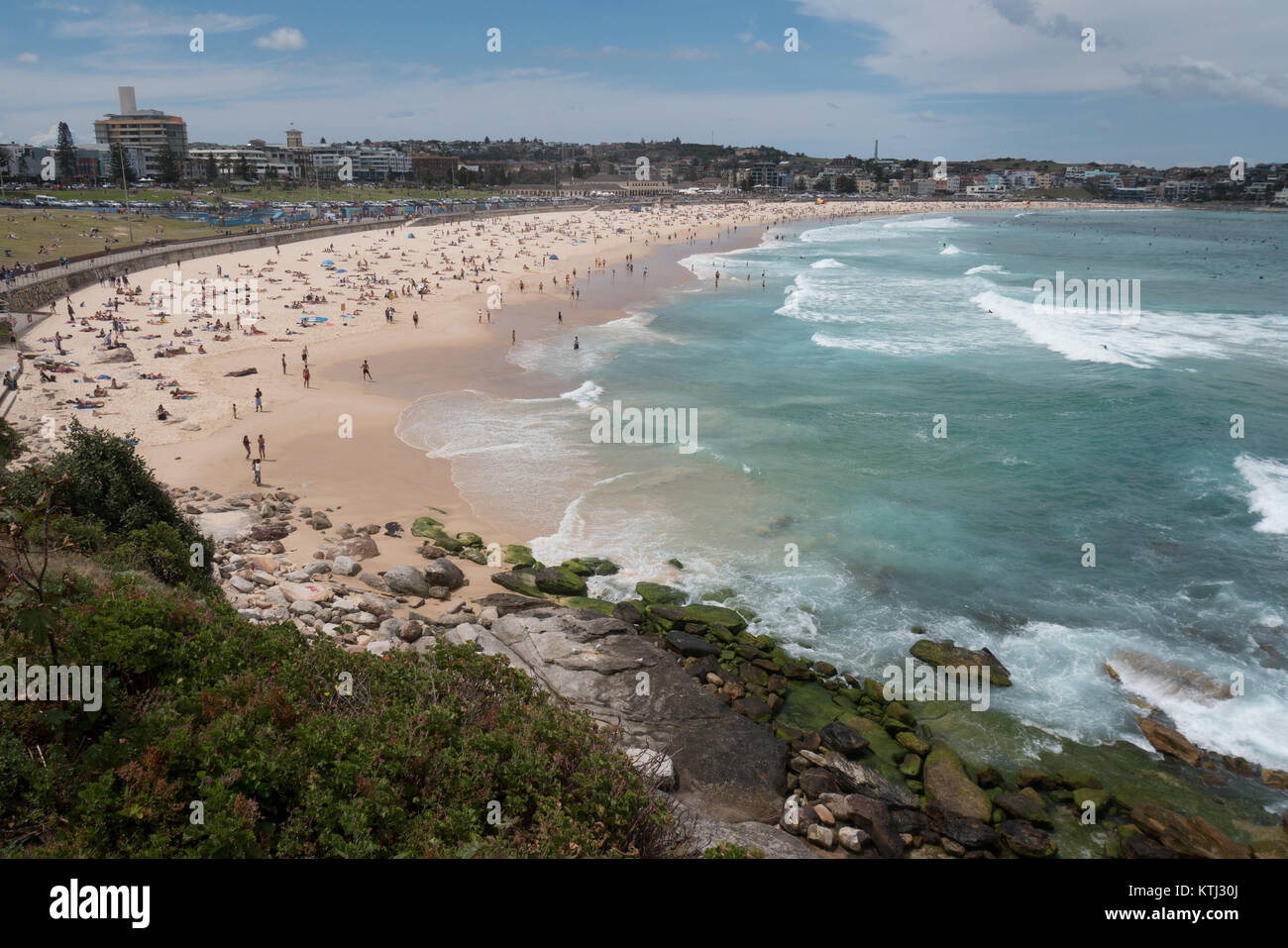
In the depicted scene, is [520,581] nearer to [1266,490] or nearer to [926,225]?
[1266,490]

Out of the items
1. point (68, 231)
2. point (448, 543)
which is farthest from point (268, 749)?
point (68, 231)

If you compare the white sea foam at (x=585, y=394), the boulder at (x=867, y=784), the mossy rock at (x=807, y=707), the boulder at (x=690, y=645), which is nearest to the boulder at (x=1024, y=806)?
the boulder at (x=867, y=784)

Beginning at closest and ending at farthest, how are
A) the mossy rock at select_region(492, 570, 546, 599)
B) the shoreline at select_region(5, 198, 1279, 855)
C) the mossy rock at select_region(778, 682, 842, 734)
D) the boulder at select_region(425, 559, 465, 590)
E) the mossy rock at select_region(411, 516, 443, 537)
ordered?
the shoreline at select_region(5, 198, 1279, 855) < the mossy rock at select_region(778, 682, 842, 734) < the boulder at select_region(425, 559, 465, 590) < the mossy rock at select_region(492, 570, 546, 599) < the mossy rock at select_region(411, 516, 443, 537)

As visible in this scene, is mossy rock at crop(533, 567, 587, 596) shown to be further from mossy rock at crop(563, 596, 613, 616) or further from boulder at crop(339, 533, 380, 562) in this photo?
boulder at crop(339, 533, 380, 562)

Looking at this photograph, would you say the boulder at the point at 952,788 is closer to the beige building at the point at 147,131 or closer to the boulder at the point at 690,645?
the boulder at the point at 690,645

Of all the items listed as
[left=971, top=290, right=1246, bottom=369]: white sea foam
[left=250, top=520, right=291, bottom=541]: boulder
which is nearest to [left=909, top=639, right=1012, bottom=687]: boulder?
[left=250, top=520, right=291, bottom=541]: boulder
